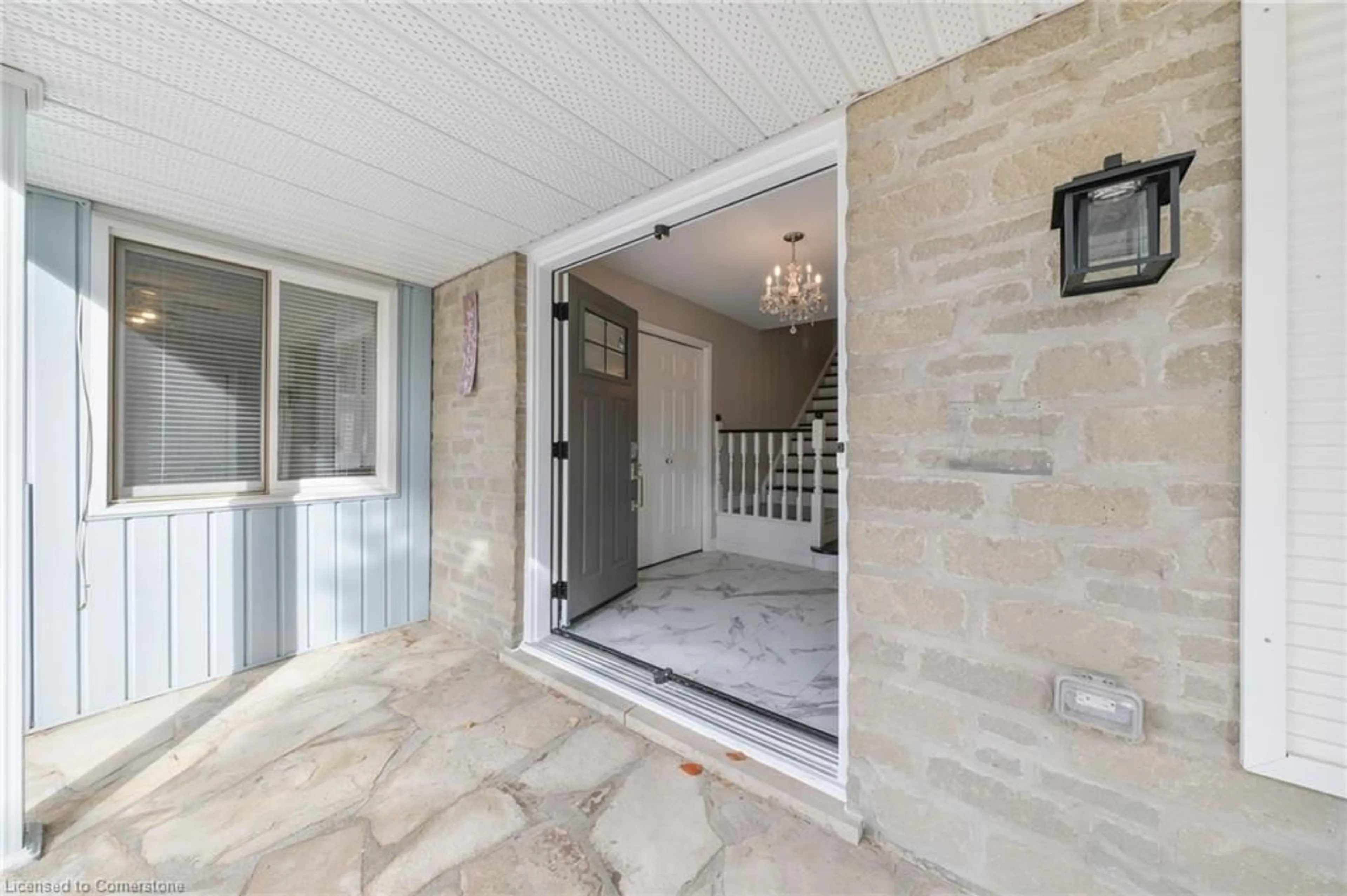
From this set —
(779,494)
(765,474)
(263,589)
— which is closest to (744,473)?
(765,474)

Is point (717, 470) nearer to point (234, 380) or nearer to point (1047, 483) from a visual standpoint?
point (234, 380)

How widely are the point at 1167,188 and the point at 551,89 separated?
1542 mm

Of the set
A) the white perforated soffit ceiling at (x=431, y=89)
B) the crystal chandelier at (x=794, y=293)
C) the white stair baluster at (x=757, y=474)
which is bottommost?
the white stair baluster at (x=757, y=474)

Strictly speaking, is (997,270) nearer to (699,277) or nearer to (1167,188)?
(1167,188)

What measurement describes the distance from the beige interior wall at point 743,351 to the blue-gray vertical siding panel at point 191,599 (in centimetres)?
255

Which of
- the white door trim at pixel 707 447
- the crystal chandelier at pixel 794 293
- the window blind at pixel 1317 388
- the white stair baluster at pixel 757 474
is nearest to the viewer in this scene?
the window blind at pixel 1317 388

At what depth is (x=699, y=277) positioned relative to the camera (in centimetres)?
407

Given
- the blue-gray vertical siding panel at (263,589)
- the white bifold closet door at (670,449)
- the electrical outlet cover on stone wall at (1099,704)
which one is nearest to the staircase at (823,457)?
the white bifold closet door at (670,449)

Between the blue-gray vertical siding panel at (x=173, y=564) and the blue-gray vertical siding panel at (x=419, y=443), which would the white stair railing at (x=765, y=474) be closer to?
the blue-gray vertical siding panel at (x=419, y=443)

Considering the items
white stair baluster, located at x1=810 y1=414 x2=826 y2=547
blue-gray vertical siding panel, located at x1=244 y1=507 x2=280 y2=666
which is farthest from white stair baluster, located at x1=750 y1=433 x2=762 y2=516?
blue-gray vertical siding panel, located at x1=244 y1=507 x2=280 y2=666

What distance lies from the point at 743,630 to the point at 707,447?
2.36 meters

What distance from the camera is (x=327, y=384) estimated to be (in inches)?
114

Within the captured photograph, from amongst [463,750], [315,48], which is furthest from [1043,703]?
[315,48]

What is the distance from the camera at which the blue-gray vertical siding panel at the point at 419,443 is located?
10.4 feet
